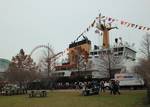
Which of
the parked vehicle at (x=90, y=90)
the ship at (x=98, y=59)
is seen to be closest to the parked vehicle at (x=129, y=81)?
the parked vehicle at (x=90, y=90)

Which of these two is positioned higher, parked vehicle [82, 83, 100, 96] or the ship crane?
the ship crane

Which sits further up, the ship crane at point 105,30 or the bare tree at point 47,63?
the ship crane at point 105,30

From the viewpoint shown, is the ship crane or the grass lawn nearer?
the grass lawn

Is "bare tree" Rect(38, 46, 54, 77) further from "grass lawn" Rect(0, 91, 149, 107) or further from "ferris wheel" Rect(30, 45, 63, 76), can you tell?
"grass lawn" Rect(0, 91, 149, 107)

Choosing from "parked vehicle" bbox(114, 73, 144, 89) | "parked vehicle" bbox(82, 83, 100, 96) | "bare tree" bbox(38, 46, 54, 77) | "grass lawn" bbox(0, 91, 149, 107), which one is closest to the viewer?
"grass lawn" bbox(0, 91, 149, 107)

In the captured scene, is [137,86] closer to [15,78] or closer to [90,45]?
[15,78]

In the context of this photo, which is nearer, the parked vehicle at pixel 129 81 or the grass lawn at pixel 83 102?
the grass lawn at pixel 83 102

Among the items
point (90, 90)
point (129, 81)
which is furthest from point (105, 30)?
point (90, 90)

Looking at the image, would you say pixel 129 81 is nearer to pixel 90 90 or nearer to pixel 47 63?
pixel 90 90


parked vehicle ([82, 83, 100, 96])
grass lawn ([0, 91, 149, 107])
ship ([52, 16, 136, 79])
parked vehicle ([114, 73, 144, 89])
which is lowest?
grass lawn ([0, 91, 149, 107])

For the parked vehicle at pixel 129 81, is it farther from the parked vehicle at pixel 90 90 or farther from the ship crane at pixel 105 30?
the ship crane at pixel 105 30

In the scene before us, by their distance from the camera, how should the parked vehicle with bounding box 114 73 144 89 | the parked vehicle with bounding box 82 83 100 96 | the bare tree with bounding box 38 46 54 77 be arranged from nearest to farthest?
the parked vehicle with bounding box 82 83 100 96 < the parked vehicle with bounding box 114 73 144 89 < the bare tree with bounding box 38 46 54 77

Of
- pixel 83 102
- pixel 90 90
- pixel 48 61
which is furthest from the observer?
pixel 48 61

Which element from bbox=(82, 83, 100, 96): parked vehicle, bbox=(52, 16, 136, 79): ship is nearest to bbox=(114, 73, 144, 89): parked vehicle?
bbox=(82, 83, 100, 96): parked vehicle
